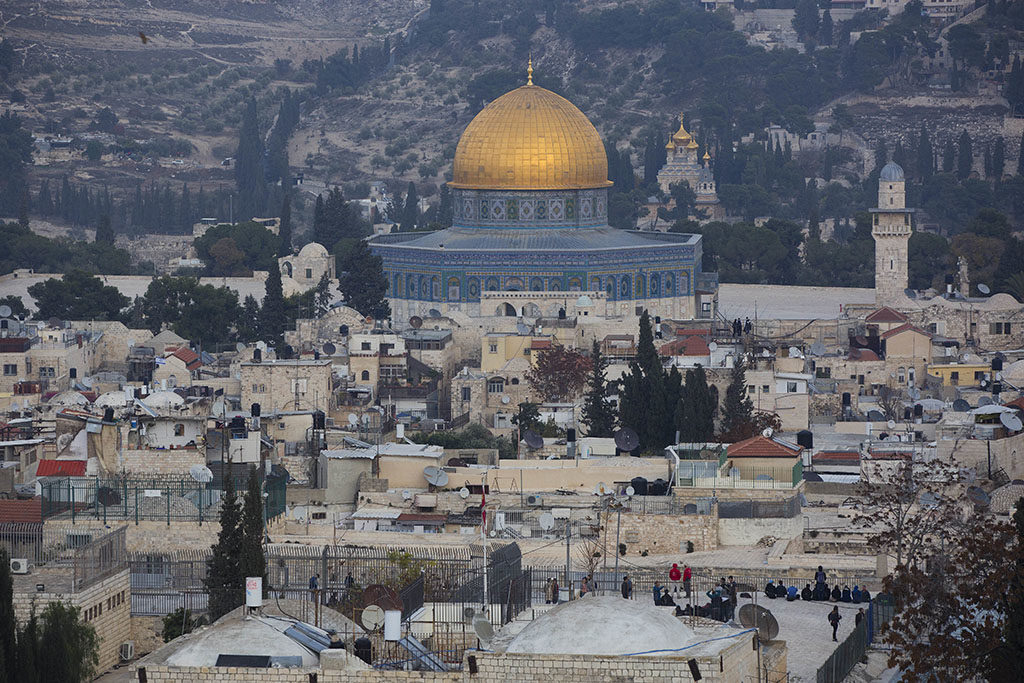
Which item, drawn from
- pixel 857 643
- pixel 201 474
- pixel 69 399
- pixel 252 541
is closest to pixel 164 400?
pixel 69 399

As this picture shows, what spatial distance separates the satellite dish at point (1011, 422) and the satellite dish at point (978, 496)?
3.33m

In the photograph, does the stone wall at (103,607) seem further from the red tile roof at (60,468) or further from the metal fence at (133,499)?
the red tile roof at (60,468)

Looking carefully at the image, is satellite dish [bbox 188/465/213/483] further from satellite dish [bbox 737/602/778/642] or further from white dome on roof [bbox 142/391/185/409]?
satellite dish [bbox 737/602/778/642]

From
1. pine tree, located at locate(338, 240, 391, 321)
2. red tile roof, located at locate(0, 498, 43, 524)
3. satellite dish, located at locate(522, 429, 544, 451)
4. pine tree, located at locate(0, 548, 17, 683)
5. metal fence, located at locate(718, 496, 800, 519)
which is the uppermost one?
pine tree, located at locate(338, 240, 391, 321)

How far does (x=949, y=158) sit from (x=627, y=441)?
218ft

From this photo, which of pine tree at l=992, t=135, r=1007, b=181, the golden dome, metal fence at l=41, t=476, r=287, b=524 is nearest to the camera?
metal fence at l=41, t=476, r=287, b=524

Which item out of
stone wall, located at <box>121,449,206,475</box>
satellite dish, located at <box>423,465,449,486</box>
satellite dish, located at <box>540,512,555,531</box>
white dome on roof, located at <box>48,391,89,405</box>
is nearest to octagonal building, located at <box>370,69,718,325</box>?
white dome on roof, located at <box>48,391,89,405</box>

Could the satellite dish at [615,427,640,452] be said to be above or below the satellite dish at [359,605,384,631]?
above

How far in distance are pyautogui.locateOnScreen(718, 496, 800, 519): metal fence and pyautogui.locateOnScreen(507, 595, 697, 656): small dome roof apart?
1031 centimetres

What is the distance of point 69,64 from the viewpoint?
406ft

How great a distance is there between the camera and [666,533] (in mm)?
30094

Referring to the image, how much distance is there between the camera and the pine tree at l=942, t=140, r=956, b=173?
101000 mm

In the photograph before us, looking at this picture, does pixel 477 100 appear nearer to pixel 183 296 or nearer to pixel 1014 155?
pixel 1014 155

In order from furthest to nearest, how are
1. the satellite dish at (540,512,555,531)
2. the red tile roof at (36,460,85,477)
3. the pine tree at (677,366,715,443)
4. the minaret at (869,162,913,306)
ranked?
the minaret at (869,162,913,306) → the pine tree at (677,366,715,443) → the red tile roof at (36,460,85,477) → the satellite dish at (540,512,555,531)
